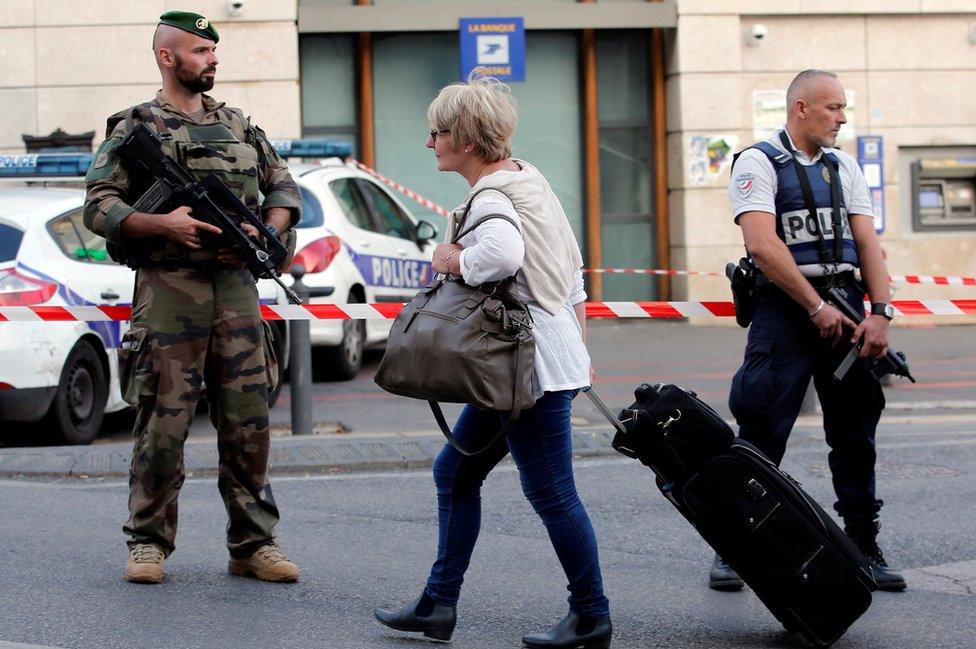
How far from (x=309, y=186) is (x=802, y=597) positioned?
7.50 m

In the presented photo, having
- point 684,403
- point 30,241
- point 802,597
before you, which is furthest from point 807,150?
point 30,241

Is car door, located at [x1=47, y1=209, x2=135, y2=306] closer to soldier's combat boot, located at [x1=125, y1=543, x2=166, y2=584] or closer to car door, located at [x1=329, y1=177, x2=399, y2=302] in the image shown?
car door, located at [x1=329, y1=177, x2=399, y2=302]

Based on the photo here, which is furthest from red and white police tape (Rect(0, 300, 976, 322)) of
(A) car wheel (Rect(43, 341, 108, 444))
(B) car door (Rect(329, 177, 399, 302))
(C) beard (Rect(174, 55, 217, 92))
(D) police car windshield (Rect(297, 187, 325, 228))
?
(B) car door (Rect(329, 177, 399, 302))

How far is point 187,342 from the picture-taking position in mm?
5121

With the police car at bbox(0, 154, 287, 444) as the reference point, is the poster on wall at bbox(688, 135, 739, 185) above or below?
above

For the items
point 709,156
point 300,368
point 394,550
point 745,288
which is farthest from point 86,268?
point 709,156

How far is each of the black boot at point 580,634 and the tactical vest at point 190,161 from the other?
68.6 inches

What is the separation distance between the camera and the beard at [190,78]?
16.9 feet

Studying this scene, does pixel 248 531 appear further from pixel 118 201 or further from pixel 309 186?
pixel 309 186

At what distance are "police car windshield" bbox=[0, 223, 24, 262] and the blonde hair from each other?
453cm

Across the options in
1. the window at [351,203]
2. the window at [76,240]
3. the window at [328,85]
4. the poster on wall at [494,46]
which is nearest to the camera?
the window at [76,240]

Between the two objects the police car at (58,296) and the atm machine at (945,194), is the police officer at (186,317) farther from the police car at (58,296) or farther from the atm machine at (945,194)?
the atm machine at (945,194)

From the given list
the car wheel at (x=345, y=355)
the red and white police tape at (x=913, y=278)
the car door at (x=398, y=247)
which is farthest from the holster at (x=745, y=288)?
the car door at (x=398, y=247)

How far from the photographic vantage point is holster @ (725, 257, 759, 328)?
208 inches
